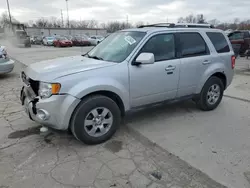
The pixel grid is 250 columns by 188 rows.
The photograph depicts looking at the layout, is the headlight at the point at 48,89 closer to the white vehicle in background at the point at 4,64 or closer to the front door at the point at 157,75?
the front door at the point at 157,75

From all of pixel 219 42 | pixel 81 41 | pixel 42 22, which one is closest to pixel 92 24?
pixel 42 22

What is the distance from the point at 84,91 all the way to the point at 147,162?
1.28m

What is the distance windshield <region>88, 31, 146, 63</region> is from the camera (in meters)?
3.48

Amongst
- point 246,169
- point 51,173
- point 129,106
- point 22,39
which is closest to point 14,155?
point 51,173

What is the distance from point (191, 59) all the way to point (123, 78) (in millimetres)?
1522

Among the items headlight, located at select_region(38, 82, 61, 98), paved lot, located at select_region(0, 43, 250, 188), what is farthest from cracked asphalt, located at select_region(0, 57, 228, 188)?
headlight, located at select_region(38, 82, 61, 98)

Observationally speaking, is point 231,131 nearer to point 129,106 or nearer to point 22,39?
point 129,106

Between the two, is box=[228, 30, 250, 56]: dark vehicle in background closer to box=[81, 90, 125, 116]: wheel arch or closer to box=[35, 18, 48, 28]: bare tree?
box=[81, 90, 125, 116]: wheel arch

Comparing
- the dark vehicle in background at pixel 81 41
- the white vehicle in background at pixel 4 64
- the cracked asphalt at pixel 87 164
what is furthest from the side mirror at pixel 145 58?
the dark vehicle in background at pixel 81 41

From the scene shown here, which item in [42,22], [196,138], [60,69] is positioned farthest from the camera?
[42,22]

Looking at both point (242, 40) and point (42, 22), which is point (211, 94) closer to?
point (242, 40)

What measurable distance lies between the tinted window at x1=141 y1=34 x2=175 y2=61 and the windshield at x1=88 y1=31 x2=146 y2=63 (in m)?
0.19

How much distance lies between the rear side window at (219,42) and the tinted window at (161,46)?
3.49 feet

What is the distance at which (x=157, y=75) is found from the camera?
3584 millimetres
